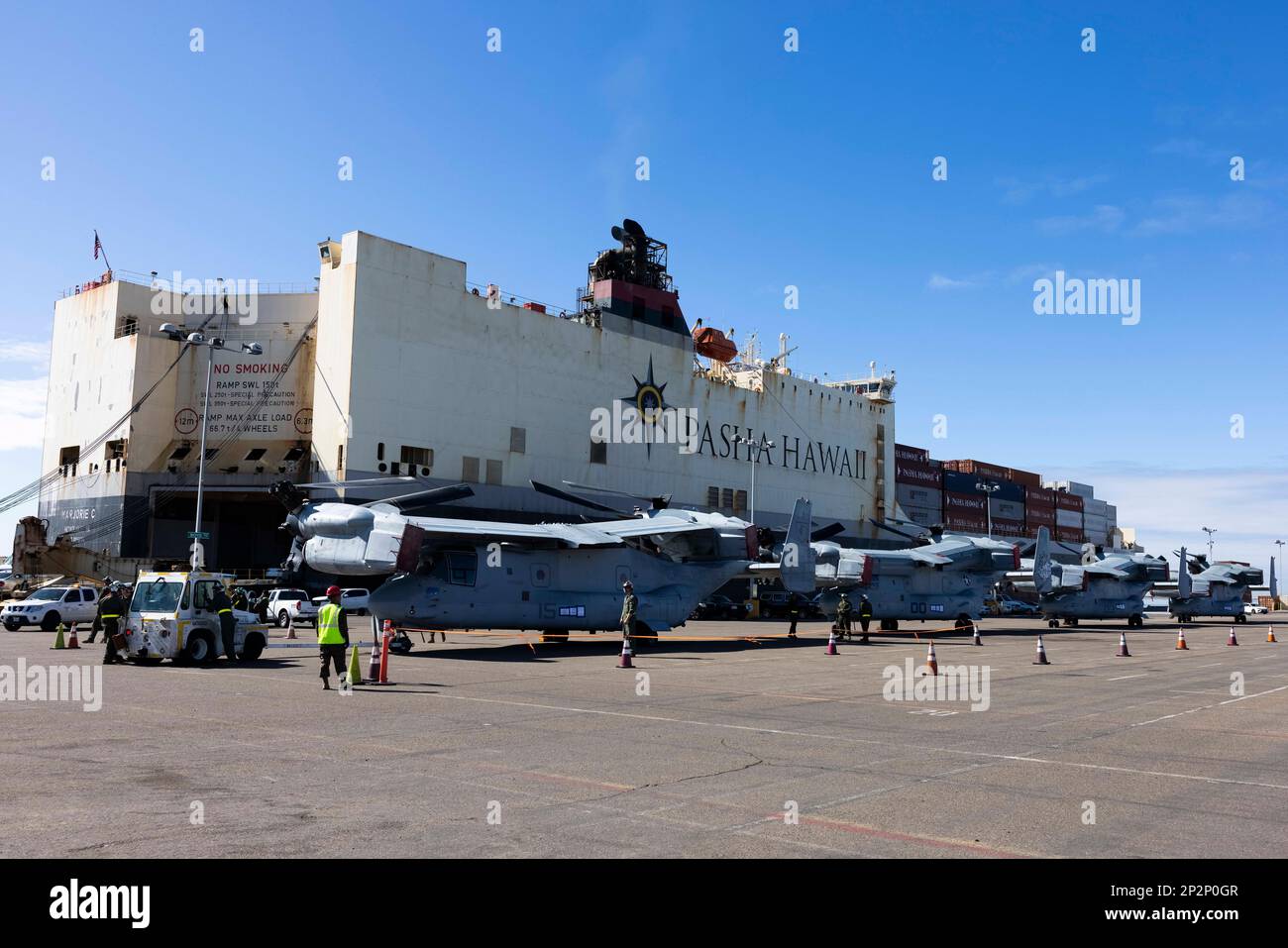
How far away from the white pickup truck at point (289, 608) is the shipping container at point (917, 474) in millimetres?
72063

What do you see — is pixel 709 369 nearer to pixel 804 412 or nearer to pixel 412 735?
pixel 804 412

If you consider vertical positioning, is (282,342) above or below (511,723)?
above

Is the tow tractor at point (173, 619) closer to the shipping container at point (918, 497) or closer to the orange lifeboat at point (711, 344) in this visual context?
the orange lifeboat at point (711, 344)

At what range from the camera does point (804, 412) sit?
83312 millimetres

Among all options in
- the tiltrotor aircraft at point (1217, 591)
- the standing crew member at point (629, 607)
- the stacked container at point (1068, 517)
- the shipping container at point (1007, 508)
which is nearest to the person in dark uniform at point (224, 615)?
the standing crew member at point (629, 607)

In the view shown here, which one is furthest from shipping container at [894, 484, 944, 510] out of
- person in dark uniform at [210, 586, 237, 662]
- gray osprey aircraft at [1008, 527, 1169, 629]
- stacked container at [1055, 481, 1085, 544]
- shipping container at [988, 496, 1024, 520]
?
person in dark uniform at [210, 586, 237, 662]

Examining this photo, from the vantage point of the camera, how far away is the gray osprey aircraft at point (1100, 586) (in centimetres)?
5284

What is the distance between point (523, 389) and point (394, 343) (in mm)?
9881

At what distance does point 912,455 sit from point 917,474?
7.56 feet

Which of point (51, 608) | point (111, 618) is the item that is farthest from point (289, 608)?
point (111, 618)

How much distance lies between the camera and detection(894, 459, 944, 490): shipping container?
340 ft

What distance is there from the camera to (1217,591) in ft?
211

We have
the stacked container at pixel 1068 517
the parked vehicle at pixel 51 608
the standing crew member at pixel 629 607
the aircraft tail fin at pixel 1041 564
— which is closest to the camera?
the standing crew member at pixel 629 607
